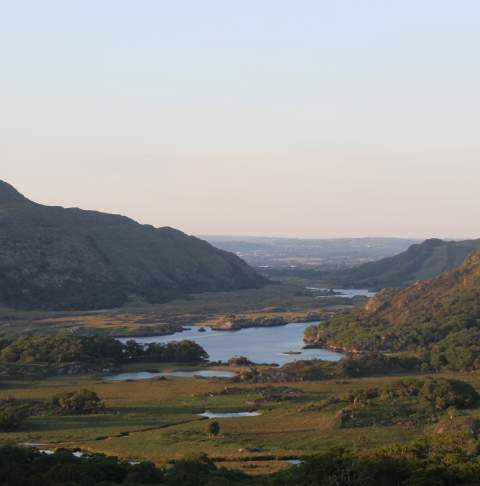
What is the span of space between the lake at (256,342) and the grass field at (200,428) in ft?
92.8

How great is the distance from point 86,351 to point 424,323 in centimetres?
4687

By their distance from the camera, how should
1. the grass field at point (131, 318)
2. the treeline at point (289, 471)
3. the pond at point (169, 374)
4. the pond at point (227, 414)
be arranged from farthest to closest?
the grass field at point (131, 318), the pond at point (169, 374), the pond at point (227, 414), the treeline at point (289, 471)

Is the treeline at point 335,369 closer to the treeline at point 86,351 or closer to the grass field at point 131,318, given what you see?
the treeline at point 86,351

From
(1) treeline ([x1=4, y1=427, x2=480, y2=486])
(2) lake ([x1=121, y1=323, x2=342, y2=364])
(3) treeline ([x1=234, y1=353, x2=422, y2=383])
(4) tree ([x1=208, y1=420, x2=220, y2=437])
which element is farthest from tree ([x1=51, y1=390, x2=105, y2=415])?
(2) lake ([x1=121, y1=323, x2=342, y2=364])

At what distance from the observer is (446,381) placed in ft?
250

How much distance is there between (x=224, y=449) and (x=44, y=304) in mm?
142992

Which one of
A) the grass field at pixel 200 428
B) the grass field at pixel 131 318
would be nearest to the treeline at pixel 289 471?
the grass field at pixel 200 428

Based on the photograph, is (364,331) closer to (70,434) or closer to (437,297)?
(437,297)

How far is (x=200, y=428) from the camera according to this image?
69938mm

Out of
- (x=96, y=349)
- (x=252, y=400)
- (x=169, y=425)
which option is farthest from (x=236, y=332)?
(x=169, y=425)

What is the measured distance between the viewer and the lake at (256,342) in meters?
123

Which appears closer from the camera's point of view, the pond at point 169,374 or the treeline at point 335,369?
the treeline at point 335,369

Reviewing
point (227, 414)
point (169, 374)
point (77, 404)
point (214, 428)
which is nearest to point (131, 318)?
point (169, 374)

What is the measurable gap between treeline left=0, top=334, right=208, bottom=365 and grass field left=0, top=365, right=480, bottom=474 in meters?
17.6
